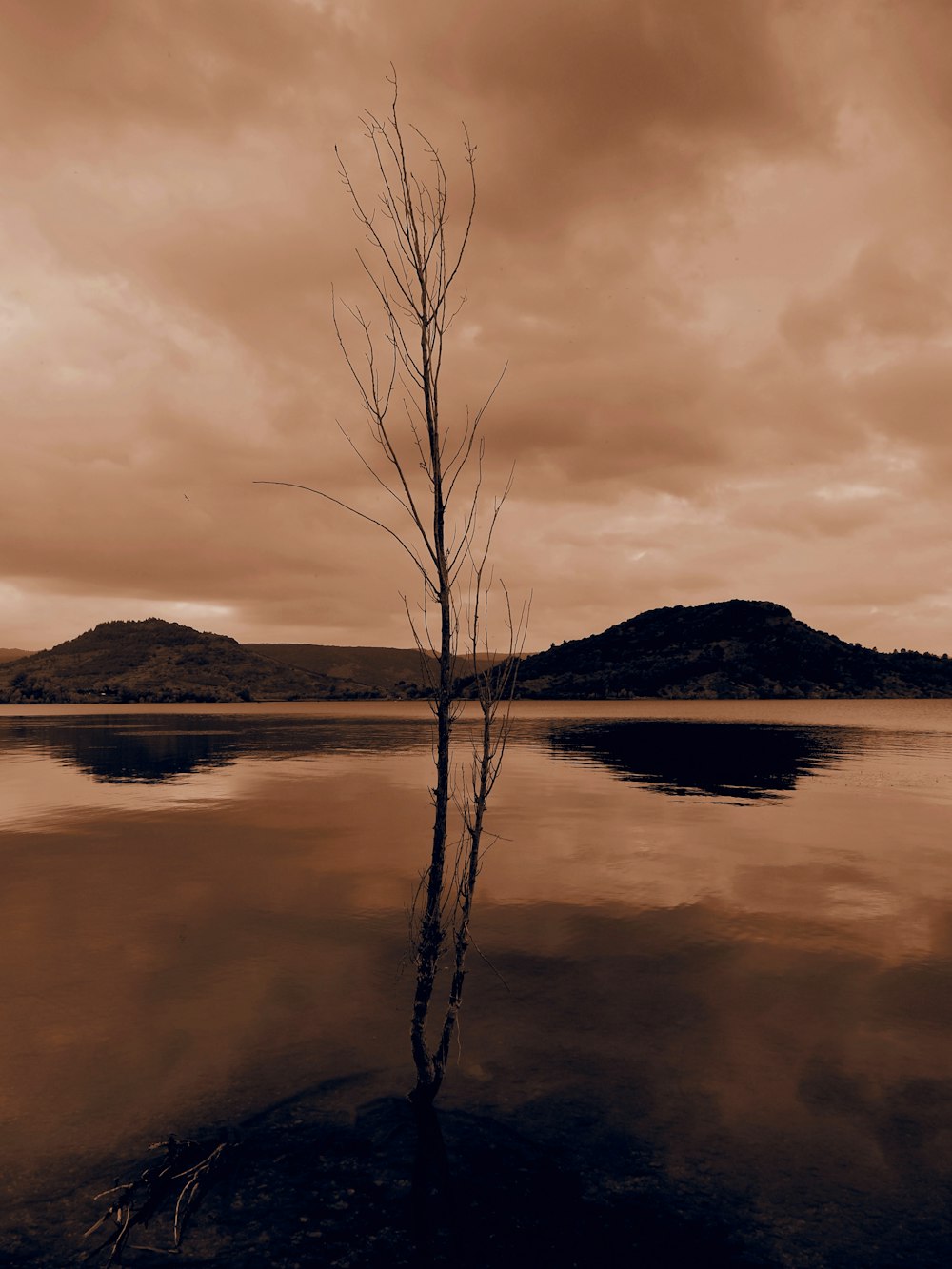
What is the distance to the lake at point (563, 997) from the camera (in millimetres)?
7645

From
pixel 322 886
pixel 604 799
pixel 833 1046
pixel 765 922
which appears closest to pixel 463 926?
pixel 833 1046

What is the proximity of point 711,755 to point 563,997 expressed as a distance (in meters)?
48.4

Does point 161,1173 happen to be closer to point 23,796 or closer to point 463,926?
point 463,926

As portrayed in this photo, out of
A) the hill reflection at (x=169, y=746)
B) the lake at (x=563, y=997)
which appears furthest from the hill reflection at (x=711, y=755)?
the hill reflection at (x=169, y=746)

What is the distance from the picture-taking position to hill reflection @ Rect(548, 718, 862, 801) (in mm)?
39756

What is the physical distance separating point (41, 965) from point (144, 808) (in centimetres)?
1860

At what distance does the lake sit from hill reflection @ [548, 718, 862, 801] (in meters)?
10.7

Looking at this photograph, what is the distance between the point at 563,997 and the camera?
39.1ft

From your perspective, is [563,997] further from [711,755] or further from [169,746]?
[169,746]

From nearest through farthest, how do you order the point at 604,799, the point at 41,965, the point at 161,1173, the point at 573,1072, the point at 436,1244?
the point at 436,1244 < the point at 161,1173 < the point at 573,1072 < the point at 41,965 < the point at 604,799

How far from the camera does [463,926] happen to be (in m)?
8.03

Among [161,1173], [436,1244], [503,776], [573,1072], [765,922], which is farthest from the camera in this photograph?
[503,776]

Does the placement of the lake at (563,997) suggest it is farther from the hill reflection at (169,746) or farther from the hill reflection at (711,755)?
the hill reflection at (169,746)

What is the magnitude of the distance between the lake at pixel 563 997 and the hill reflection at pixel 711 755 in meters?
10.7
